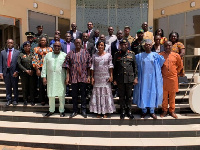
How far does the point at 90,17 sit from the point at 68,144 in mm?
8143

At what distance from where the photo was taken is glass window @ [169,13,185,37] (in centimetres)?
934

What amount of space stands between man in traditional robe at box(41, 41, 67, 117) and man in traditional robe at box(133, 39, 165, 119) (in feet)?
6.14

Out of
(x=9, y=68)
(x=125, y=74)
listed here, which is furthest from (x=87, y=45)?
(x=9, y=68)

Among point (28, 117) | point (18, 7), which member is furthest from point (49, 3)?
point (28, 117)

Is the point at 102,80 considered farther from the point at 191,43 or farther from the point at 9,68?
the point at 191,43

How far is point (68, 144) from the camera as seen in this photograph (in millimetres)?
3561

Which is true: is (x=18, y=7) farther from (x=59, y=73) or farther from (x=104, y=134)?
(x=104, y=134)

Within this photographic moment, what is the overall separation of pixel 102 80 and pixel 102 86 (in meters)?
0.14

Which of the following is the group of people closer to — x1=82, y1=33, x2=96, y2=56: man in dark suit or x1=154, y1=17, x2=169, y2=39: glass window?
x1=82, y1=33, x2=96, y2=56: man in dark suit

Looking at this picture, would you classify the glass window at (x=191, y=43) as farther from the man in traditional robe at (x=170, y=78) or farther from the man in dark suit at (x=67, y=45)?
the man in dark suit at (x=67, y=45)

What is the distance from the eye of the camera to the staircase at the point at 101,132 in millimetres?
3547

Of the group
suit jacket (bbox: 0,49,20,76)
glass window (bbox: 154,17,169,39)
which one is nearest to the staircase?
suit jacket (bbox: 0,49,20,76)

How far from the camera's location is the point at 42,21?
942 cm

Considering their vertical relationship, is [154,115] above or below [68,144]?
above
